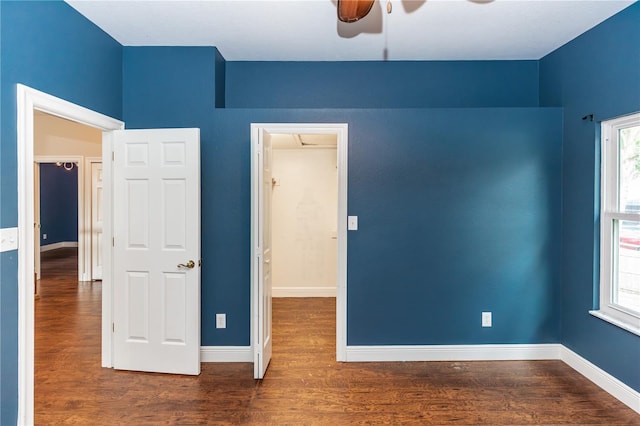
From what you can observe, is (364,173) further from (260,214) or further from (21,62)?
(21,62)

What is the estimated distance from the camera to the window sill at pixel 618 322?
2.28 m

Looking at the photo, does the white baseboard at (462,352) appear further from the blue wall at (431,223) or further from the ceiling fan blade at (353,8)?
the ceiling fan blade at (353,8)

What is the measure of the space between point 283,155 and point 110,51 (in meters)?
2.59

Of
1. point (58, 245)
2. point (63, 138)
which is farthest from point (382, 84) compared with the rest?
point (58, 245)

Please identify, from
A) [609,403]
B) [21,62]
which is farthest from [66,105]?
[609,403]

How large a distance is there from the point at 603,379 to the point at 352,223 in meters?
2.26

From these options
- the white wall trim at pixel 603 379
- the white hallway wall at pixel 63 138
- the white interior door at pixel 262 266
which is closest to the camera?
the white wall trim at pixel 603 379

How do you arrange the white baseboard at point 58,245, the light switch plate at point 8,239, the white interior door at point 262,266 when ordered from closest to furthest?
the light switch plate at point 8,239 → the white interior door at point 262,266 → the white baseboard at point 58,245

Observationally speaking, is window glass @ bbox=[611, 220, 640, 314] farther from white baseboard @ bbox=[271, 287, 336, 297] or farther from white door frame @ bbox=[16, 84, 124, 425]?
white door frame @ bbox=[16, 84, 124, 425]

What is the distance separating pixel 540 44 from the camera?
9.59ft

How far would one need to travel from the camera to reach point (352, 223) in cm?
297

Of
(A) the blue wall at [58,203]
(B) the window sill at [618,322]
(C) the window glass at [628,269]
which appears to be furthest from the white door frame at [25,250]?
→ (A) the blue wall at [58,203]

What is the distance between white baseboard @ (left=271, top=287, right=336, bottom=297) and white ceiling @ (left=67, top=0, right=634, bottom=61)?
3.19 metres

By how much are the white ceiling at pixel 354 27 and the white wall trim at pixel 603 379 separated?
8.84 feet
